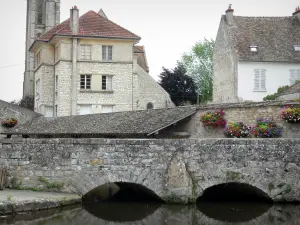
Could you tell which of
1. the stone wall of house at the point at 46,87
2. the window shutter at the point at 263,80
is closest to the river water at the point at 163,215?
the window shutter at the point at 263,80

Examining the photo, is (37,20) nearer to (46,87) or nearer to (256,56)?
(46,87)

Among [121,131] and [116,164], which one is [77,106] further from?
[116,164]

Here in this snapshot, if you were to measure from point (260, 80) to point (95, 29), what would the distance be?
469 inches

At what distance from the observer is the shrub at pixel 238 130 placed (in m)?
18.7

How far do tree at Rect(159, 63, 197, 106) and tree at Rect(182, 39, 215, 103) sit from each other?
Answer: 18.0 feet

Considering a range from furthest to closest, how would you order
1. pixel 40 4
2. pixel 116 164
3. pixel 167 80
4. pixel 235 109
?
pixel 40 4
pixel 167 80
pixel 235 109
pixel 116 164

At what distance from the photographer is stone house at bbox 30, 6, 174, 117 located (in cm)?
3522

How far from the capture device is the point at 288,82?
34.6 m

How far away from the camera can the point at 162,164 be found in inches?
586

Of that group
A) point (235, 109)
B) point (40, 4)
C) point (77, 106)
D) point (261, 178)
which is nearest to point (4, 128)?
point (77, 106)

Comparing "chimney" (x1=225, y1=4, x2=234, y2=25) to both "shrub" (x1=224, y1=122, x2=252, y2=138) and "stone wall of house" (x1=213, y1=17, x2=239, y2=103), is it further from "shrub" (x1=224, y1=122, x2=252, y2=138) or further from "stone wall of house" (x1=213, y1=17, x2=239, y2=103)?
"shrub" (x1=224, y1=122, x2=252, y2=138)

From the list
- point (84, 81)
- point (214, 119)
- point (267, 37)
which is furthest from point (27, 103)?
point (214, 119)

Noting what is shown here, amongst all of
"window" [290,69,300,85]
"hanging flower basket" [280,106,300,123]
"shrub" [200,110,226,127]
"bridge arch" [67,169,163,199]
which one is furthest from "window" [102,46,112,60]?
"bridge arch" [67,169,163,199]

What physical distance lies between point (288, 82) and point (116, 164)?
22.5 metres
